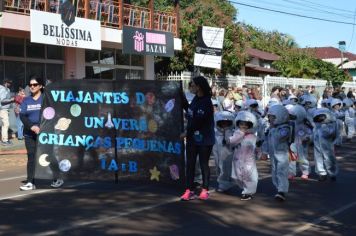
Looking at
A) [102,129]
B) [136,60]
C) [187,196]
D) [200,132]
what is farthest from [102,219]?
[136,60]

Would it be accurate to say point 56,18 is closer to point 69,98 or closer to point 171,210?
point 69,98

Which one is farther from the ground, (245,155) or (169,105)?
(169,105)

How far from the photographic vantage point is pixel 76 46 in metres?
20.3

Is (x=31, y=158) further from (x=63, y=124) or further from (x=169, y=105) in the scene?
(x=169, y=105)

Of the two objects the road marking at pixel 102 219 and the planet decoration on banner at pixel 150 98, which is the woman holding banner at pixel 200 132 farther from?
the planet decoration on banner at pixel 150 98

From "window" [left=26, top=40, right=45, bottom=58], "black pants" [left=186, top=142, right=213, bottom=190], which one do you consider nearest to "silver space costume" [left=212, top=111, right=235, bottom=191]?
"black pants" [left=186, top=142, right=213, bottom=190]

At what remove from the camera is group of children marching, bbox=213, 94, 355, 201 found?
8.96 m

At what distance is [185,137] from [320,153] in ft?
10.5

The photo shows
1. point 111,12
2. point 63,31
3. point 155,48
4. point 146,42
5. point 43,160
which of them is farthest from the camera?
point 155,48

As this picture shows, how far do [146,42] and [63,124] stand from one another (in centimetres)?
1422

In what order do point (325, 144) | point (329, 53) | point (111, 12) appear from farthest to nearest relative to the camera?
point (329, 53), point (111, 12), point (325, 144)

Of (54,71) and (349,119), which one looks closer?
(349,119)

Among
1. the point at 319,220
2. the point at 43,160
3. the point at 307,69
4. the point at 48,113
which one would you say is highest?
the point at 307,69

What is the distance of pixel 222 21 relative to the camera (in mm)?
30562
